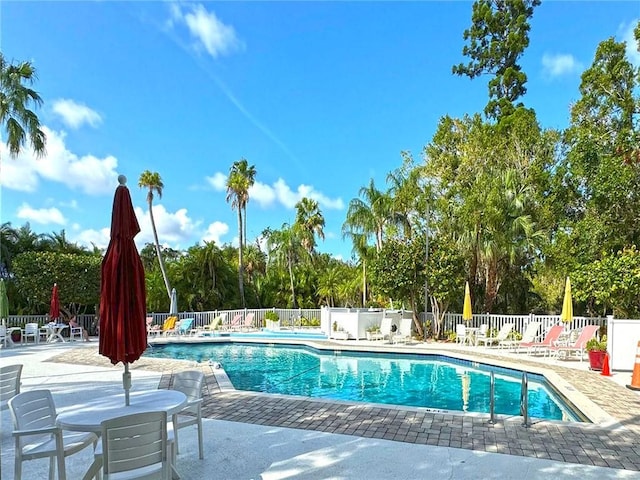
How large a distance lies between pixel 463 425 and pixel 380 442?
4.49 ft

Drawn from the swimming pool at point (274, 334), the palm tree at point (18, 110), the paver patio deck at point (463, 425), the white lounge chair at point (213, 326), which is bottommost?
the swimming pool at point (274, 334)

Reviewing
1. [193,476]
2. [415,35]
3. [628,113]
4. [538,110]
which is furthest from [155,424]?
[538,110]

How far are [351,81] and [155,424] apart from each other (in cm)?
1930

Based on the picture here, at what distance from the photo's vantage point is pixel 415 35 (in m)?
16.2

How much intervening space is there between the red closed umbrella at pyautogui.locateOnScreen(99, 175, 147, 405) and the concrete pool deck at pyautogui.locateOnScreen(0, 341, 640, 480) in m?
1.32

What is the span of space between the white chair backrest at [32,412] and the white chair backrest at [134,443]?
114 cm

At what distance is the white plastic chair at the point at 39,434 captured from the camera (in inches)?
141

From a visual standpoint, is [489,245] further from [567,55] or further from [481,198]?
[567,55]

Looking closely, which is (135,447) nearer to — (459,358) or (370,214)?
(459,358)

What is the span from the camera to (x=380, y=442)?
16.4 ft

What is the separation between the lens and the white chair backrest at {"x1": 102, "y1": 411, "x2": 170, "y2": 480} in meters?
3.05

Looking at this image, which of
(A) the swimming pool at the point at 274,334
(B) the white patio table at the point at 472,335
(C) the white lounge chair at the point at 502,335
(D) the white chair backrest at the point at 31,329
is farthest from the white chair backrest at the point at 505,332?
(D) the white chair backrest at the point at 31,329

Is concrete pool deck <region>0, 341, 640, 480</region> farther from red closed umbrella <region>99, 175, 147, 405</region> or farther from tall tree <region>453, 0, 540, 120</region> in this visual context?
tall tree <region>453, 0, 540, 120</region>

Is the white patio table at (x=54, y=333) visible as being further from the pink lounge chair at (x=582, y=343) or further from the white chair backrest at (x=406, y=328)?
the pink lounge chair at (x=582, y=343)
